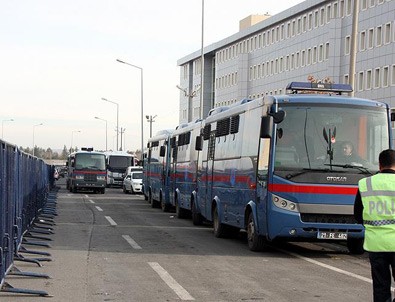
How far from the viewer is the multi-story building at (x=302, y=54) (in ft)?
241

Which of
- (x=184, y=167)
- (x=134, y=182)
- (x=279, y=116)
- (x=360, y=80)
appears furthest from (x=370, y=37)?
(x=279, y=116)

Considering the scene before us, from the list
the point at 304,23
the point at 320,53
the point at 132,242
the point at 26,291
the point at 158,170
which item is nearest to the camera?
the point at 26,291

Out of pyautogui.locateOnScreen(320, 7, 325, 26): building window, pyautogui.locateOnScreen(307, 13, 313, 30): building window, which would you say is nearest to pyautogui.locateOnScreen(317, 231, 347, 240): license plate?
pyautogui.locateOnScreen(320, 7, 325, 26): building window

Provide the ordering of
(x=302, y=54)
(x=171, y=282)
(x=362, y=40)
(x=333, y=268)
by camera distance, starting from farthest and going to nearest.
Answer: (x=302, y=54)
(x=362, y=40)
(x=333, y=268)
(x=171, y=282)

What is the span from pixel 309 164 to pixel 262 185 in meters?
0.99

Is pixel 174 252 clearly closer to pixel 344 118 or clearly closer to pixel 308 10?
pixel 344 118

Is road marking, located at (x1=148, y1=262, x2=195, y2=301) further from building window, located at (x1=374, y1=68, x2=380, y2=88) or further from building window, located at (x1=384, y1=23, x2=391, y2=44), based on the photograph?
building window, located at (x1=374, y1=68, x2=380, y2=88)

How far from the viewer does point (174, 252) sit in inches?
686

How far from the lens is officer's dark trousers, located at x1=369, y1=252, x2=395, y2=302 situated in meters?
8.60

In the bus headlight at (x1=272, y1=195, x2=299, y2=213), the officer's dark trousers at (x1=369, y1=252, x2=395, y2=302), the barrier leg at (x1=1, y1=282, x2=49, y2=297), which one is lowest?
the barrier leg at (x1=1, y1=282, x2=49, y2=297)

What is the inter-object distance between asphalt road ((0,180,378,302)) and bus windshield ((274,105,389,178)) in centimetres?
176

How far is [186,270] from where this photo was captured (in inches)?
566

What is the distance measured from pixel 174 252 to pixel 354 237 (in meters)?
3.41

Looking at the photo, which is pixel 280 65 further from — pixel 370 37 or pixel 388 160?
pixel 388 160
